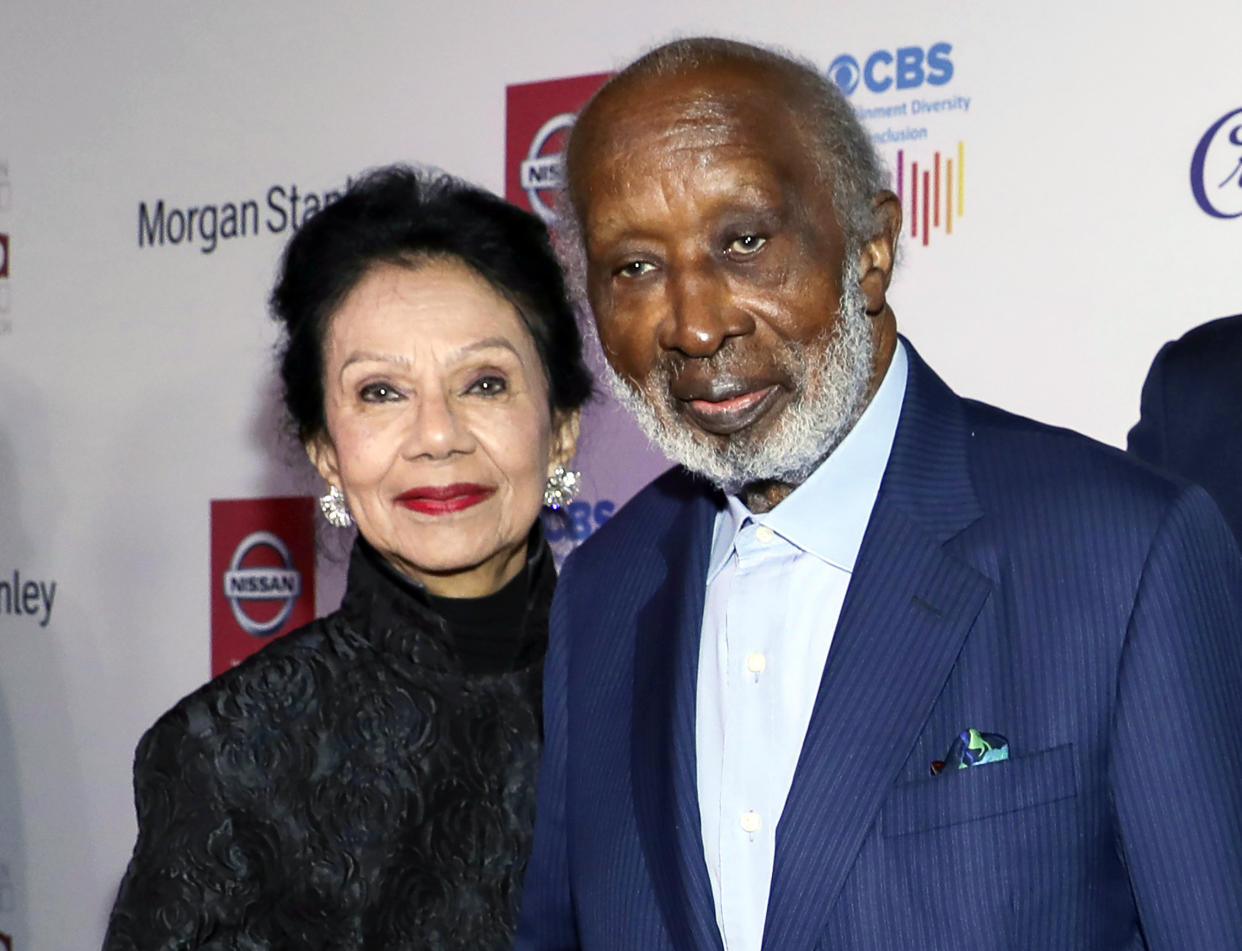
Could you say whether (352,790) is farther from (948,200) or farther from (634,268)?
(948,200)

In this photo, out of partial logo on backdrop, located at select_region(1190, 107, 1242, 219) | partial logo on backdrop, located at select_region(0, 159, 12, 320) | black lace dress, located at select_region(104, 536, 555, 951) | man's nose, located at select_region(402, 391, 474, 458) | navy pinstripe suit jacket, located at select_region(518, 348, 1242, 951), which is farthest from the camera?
partial logo on backdrop, located at select_region(0, 159, 12, 320)

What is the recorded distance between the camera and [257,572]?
3.73 metres

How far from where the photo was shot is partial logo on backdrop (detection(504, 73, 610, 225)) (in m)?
3.29

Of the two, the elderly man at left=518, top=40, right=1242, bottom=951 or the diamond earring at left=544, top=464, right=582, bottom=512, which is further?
the diamond earring at left=544, top=464, right=582, bottom=512

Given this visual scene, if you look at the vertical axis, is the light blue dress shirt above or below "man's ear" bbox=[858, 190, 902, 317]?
below

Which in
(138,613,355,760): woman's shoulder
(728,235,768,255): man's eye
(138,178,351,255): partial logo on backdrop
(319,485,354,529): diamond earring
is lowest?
(138,613,355,760): woman's shoulder

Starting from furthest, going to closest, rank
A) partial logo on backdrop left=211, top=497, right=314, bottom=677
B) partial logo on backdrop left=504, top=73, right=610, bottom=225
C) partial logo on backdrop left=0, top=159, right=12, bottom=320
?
partial logo on backdrop left=0, top=159, right=12, bottom=320, partial logo on backdrop left=211, top=497, right=314, bottom=677, partial logo on backdrop left=504, top=73, right=610, bottom=225

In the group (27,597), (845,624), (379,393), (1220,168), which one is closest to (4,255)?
(27,597)

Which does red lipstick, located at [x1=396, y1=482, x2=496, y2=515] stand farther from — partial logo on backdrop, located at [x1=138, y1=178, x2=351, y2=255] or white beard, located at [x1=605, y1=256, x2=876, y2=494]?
partial logo on backdrop, located at [x1=138, y1=178, x2=351, y2=255]

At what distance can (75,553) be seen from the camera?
4.04 m

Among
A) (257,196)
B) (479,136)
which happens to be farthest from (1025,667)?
(257,196)

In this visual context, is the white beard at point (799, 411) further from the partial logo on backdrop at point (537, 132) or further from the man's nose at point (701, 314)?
the partial logo on backdrop at point (537, 132)

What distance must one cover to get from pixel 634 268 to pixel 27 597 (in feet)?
10.2

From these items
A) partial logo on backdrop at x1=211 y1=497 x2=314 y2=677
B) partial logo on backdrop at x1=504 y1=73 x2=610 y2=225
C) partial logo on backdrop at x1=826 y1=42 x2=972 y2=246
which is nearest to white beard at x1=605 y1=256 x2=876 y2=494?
partial logo on backdrop at x1=826 y1=42 x2=972 y2=246
